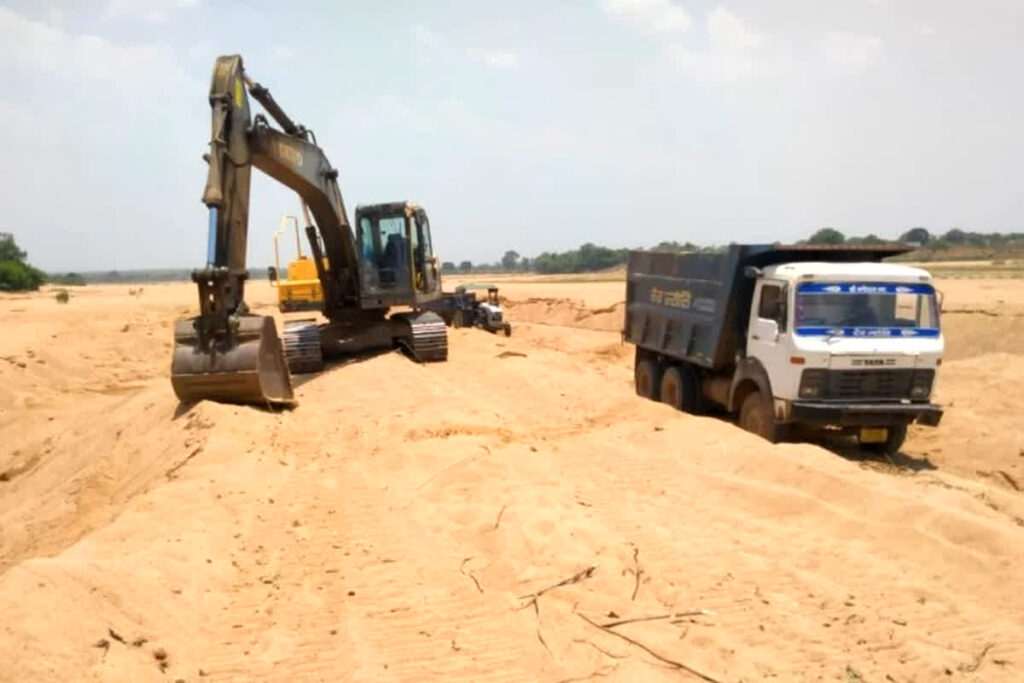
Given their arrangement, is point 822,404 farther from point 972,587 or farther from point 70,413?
point 70,413

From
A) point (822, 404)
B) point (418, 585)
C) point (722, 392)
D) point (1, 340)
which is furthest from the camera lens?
point (1, 340)

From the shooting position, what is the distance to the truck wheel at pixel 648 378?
50.0ft

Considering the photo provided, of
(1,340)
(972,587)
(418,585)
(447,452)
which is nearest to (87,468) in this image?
(447,452)

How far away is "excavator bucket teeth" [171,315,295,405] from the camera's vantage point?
10.6 m

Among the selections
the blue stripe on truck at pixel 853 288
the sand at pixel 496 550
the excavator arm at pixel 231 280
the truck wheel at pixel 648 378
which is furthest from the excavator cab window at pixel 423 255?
the blue stripe on truck at pixel 853 288

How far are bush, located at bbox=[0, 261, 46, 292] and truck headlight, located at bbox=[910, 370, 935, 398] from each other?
5290 cm

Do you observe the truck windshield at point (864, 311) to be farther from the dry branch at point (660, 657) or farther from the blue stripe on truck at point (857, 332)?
the dry branch at point (660, 657)

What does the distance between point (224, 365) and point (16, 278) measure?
48.4 metres

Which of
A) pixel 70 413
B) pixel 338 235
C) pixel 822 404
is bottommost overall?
pixel 70 413

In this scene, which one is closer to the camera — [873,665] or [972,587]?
[873,665]

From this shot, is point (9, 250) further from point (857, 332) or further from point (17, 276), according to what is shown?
point (857, 332)

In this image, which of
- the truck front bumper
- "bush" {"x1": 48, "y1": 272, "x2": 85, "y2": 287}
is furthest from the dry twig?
"bush" {"x1": 48, "y1": 272, "x2": 85, "y2": 287}

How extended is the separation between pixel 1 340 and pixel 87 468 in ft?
46.9

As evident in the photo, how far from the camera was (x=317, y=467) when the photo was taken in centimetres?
913
